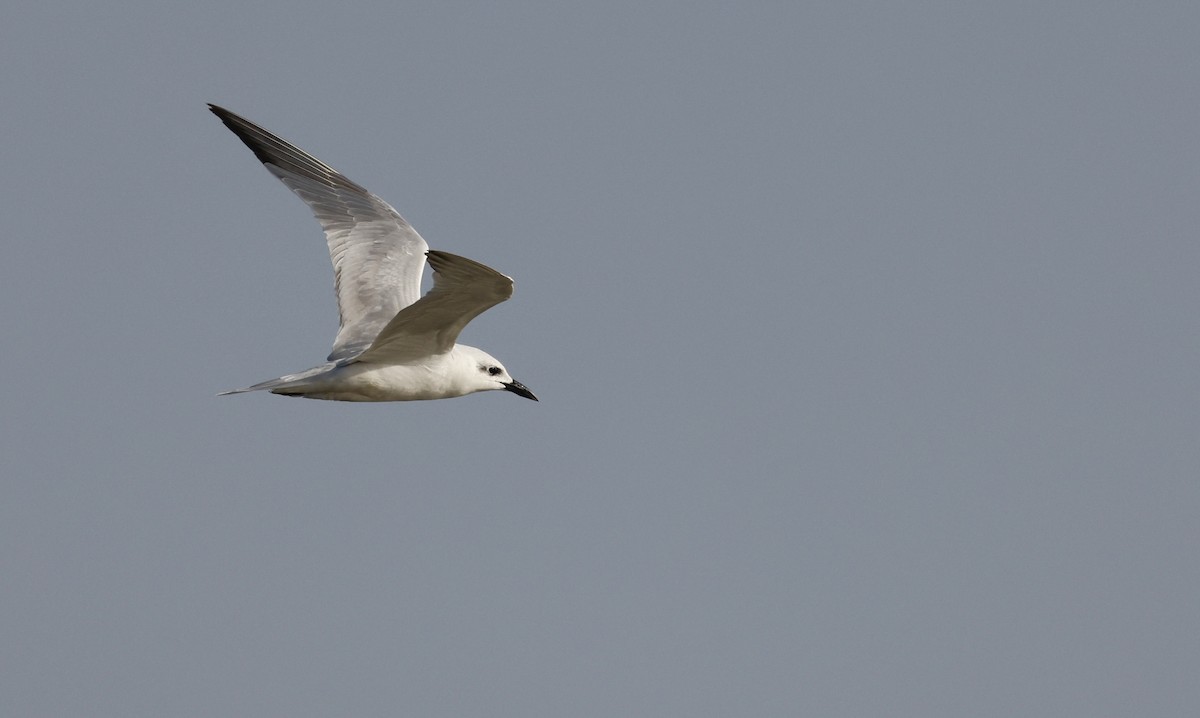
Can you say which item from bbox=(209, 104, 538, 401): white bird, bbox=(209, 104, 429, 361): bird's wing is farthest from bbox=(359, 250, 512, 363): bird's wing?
bbox=(209, 104, 429, 361): bird's wing

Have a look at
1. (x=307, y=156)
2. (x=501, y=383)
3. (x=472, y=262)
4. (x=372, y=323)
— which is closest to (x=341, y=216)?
(x=307, y=156)

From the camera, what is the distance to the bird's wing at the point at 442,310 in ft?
40.8

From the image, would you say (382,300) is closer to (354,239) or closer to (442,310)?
(354,239)

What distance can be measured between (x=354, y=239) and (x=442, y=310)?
4543 millimetres

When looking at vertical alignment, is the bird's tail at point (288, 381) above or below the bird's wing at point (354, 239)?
below

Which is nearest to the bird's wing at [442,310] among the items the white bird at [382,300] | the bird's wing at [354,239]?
the white bird at [382,300]

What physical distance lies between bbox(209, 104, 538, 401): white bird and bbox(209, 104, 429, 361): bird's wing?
0.01 metres

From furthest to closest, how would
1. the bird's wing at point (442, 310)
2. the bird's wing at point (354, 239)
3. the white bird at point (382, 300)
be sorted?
the bird's wing at point (354, 239), the white bird at point (382, 300), the bird's wing at point (442, 310)

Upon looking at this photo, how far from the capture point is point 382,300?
16.8 meters

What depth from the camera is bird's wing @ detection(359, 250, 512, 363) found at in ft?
40.8

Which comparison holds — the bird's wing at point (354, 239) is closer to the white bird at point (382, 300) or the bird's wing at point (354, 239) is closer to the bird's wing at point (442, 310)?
the white bird at point (382, 300)

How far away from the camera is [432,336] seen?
1453 centimetres

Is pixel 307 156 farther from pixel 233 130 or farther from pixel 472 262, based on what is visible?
pixel 472 262

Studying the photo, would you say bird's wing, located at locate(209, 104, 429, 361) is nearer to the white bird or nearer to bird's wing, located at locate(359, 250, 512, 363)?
the white bird
